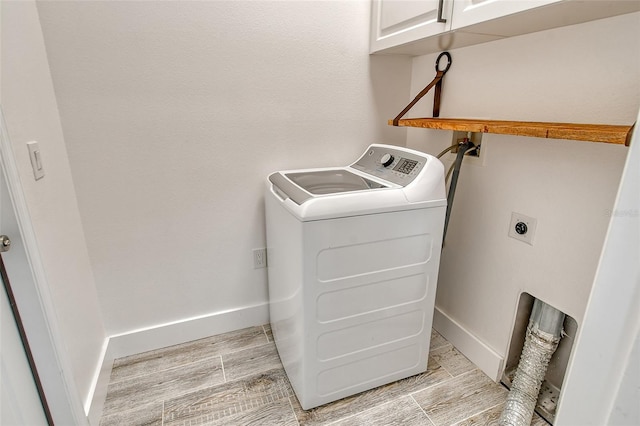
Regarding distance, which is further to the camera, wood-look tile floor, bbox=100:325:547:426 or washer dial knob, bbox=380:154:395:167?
washer dial knob, bbox=380:154:395:167

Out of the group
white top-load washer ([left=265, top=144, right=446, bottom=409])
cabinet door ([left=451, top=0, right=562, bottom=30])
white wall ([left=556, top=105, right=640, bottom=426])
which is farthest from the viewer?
white top-load washer ([left=265, top=144, right=446, bottom=409])

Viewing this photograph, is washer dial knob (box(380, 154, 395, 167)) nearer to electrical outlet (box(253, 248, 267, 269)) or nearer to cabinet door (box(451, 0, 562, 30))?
cabinet door (box(451, 0, 562, 30))

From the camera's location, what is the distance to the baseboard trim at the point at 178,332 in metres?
1.64

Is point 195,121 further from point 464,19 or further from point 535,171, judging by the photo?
point 535,171

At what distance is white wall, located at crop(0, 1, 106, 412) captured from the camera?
998 mm

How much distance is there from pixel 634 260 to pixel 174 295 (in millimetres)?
1763

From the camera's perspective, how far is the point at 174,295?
5.65 feet

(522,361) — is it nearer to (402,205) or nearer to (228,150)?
(402,205)

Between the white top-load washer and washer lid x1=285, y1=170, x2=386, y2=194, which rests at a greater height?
washer lid x1=285, y1=170, x2=386, y2=194

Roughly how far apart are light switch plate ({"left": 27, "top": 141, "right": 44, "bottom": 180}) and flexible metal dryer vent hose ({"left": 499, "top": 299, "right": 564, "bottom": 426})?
6.16 feet

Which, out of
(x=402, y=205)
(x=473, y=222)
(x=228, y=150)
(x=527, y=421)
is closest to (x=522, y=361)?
(x=527, y=421)

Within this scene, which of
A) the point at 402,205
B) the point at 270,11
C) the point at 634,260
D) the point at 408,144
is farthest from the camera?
the point at 408,144

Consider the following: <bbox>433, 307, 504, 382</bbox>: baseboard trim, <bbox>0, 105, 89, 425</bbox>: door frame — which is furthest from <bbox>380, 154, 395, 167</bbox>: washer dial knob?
<bbox>0, 105, 89, 425</bbox>: door frame

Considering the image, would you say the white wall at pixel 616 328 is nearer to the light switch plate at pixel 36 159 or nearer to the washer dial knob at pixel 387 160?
the washer dial knob at pixel 387 160
